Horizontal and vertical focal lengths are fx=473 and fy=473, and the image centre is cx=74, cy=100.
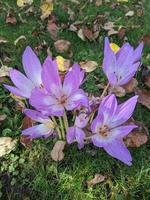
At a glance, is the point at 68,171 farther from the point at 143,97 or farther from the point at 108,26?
the point at 108,26

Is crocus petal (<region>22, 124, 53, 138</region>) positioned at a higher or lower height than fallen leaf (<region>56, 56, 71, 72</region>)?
higher

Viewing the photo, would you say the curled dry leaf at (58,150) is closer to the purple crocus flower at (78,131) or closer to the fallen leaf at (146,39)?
the purple crocus flower at (78,131)

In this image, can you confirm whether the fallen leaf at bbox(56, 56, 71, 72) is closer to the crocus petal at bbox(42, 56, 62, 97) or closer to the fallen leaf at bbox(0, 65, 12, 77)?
the fallen leaf at bbox(0, 65, 12, 77)

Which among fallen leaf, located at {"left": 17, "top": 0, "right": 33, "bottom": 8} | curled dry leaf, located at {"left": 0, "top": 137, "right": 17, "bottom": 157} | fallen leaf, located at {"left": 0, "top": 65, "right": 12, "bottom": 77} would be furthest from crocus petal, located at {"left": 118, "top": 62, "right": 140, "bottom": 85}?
fallen leaf, located at {"left": 17, "top": 0, "right": 33, "bottom": 8}

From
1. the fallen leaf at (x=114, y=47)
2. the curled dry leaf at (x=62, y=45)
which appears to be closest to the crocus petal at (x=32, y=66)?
the fallen leaf at (x=114, y=47)

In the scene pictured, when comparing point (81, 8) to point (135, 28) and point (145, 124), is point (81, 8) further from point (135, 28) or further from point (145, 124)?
point (145, 124)

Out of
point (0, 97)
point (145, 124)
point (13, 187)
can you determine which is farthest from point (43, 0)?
point (13, 187)

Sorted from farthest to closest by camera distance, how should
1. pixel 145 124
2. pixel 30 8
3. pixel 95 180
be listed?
pixel 30 8
pixel 145 124
pixel 95 180
